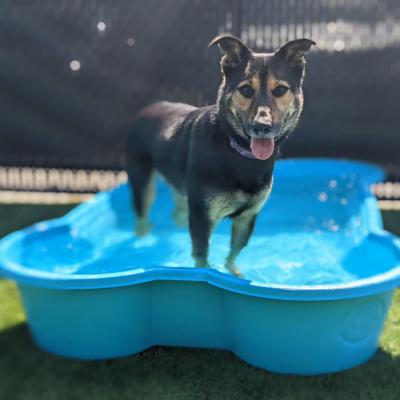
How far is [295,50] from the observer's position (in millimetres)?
2920

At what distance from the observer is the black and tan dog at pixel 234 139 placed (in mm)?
2828

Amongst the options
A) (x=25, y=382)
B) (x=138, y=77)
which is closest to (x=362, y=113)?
(x=138, y=77)

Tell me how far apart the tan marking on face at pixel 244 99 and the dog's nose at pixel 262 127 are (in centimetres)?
19

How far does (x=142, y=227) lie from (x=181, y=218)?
416 millimetres

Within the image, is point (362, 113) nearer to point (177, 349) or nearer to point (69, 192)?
point (69, 192)

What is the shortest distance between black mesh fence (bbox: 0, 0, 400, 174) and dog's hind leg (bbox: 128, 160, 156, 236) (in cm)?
217

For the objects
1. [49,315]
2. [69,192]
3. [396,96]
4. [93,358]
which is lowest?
[69,192]

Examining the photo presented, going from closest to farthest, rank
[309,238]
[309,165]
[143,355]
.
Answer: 1. [143,355]
2. [309,238]
3. [309,165]

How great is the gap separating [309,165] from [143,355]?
13.4 feet

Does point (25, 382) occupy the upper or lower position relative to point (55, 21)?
lower

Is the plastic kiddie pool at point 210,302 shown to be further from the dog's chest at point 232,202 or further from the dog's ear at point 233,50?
the dog's ear at point 233,50

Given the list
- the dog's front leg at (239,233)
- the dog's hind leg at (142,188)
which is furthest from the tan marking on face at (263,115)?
the dog's hind leg at (142,188)

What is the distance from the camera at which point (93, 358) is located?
10.6 feet

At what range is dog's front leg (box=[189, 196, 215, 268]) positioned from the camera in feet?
11.1
